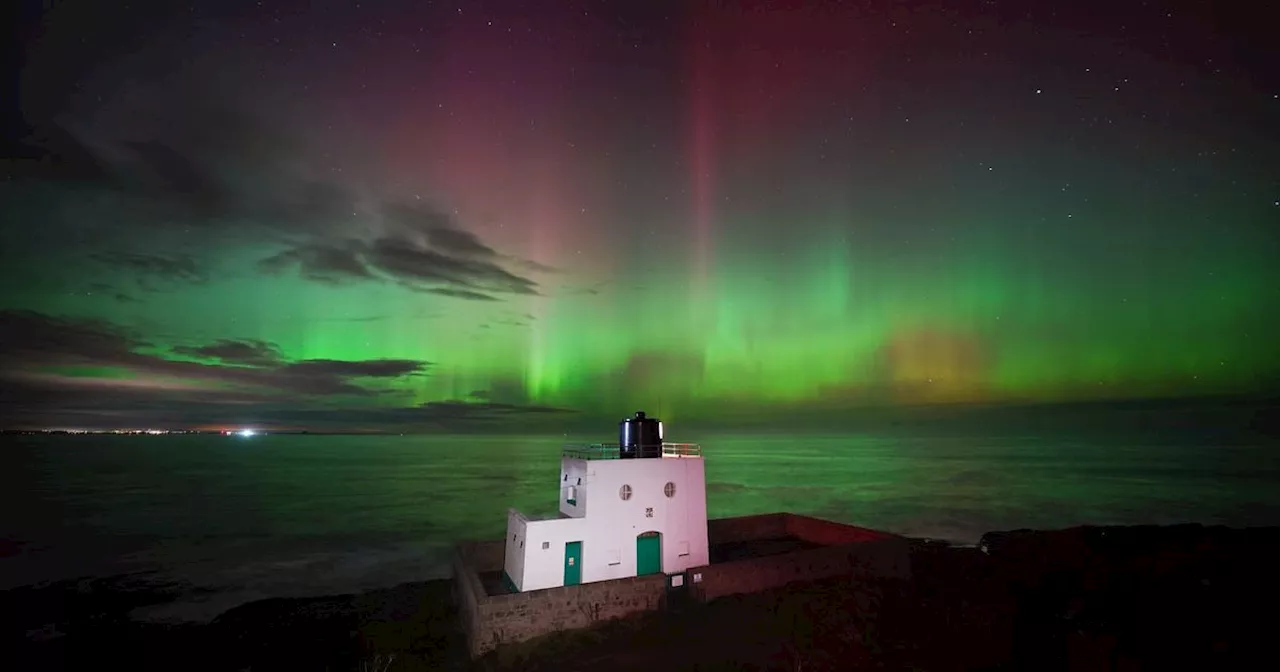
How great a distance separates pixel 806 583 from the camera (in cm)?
1527

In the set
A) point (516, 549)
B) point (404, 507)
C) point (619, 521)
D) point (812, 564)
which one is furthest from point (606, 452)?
point (404, 507)

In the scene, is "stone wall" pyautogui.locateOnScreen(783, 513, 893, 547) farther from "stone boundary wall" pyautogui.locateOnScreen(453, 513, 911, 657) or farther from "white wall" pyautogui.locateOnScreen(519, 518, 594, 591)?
"white wall" pyautogui.locateOnScreen(519, 518, 594, 591)

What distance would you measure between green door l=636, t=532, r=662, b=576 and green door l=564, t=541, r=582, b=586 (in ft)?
4.67

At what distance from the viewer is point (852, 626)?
1297 centimetres

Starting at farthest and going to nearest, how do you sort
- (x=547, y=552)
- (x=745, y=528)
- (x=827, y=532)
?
(x=745, y=528), (x=827, y=532), (x=547, y=552)

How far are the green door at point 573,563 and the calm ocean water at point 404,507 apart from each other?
1663 cm

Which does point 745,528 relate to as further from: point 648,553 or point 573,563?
point 573,563

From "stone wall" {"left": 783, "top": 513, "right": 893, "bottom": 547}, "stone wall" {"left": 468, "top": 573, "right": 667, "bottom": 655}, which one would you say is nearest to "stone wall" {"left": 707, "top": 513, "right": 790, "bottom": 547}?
"stone wall" {"left": 783, "top": 513, "right": 893, "bottom": 547}

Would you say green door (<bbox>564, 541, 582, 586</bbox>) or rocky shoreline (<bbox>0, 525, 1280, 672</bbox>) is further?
green door (<bbox>564, 541, 582, 586</bbox>)

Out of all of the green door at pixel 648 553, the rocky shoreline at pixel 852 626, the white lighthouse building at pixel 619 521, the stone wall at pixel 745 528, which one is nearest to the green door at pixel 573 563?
the white lighthouse building at pixel 619 521

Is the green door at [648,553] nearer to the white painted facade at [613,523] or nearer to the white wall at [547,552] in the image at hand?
the white painted facade at [613,523]

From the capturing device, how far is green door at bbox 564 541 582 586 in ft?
44.1

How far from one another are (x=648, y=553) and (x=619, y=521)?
1.10 metres

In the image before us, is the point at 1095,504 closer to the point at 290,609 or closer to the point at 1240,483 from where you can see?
the point at 1240,483
